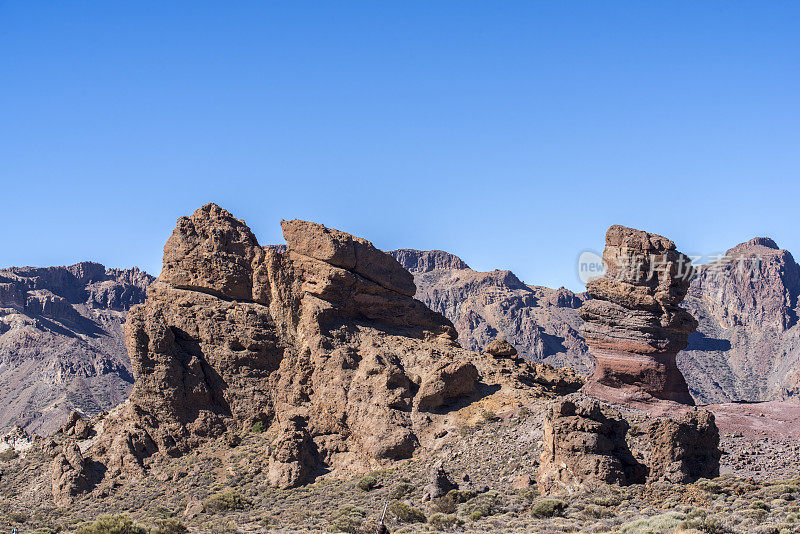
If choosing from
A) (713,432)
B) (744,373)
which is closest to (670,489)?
(713,432)

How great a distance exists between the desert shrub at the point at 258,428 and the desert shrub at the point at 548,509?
895 inches

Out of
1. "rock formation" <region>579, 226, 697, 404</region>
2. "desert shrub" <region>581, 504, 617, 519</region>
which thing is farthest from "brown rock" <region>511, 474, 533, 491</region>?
"rock formation" <region>579, 226, 697, 404</region>

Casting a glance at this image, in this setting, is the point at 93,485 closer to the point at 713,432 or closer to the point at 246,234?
the point at 246,234

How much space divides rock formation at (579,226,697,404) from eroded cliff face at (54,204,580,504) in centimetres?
373

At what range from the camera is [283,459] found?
157 ft

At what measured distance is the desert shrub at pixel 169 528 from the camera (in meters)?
37.7

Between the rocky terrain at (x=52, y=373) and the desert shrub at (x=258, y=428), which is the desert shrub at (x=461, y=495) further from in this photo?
the rocky terrain at (x=52, y=373)

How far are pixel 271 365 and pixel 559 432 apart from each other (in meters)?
21.8

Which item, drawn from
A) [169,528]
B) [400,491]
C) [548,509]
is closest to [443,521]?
[548,509]

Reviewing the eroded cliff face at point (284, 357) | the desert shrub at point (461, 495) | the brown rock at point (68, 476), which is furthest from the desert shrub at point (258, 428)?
the desert shrub at point (461, 495)

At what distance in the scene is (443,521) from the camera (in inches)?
1361

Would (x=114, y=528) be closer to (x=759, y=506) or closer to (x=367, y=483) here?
(x=367, y=483)

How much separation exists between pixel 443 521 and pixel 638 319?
19.9 meters

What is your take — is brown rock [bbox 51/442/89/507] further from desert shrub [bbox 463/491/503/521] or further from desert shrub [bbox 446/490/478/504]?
desert shrub [bbox 463/491/503/521]
